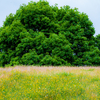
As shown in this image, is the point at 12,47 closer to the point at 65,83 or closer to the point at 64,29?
the point at 64,29

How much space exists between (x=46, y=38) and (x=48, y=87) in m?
13.5

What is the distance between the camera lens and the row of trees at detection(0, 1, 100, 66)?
68.3 ft

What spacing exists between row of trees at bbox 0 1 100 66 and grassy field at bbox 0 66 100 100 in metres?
9.85

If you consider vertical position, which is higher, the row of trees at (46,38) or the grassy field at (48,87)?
the row of trees at (46,38)

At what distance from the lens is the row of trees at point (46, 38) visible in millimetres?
20828

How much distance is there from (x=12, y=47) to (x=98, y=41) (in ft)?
51.6

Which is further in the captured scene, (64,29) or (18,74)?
(64,29)

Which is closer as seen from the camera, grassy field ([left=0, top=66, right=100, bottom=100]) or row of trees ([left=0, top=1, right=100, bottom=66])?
grassy field ([left=0, top=66, right=100, bottom=100])

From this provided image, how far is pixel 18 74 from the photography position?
10.4 metres

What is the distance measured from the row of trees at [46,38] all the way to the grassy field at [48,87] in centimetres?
985

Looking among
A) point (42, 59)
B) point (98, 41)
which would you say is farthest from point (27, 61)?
point (98, 41)

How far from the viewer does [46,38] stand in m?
21.2

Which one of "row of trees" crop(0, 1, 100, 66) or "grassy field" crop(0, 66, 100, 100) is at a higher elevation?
"row of trees" crop(0, 1, 100, 66)

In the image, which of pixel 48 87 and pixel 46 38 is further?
pixel 46 38
